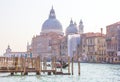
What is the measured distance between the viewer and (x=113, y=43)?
63.6 m

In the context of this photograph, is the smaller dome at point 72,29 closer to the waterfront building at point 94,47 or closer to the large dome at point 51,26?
the large dome at point 51,26

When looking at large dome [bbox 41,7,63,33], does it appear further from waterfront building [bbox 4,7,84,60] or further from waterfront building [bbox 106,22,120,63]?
waterfront building [bbox 106,22,120,63]

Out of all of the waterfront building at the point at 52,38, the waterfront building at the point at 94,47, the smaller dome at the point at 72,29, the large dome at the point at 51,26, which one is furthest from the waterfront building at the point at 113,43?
the large dome at the point at 51,26

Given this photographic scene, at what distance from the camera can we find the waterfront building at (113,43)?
6237 cm

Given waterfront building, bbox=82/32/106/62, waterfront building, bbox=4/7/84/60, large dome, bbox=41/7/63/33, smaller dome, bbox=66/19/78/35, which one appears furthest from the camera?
large dome, bbox=41/7/63/33

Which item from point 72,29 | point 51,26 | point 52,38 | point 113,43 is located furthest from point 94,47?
point 51,26

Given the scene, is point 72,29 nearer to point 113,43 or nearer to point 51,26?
point 51,26

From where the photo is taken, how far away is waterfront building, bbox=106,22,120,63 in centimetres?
6237

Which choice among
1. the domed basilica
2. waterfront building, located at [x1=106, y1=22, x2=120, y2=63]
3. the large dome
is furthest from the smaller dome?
waterfront building, located at [x1=106, y1=22, x2=120, y2=63]

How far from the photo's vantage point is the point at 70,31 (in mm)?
95875

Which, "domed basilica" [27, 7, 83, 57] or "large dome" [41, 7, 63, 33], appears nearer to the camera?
"domed basilica" [27, 7, 83, 57]

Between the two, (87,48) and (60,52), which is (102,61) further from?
(60,52)

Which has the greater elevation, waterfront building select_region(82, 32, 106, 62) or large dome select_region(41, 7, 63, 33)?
large dome select_region(41, 7, 63, 33)

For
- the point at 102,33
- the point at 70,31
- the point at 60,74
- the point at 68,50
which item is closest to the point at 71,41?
the point at 68,50
